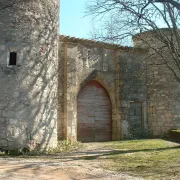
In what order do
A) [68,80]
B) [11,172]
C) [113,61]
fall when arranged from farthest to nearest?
1. [113,61]
2. [68,80]
3. [11,172]

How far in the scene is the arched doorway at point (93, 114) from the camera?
14.2 metres

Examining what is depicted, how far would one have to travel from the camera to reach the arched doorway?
14.2 meters

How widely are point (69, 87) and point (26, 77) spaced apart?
3.90 m

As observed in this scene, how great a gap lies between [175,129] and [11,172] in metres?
11.0

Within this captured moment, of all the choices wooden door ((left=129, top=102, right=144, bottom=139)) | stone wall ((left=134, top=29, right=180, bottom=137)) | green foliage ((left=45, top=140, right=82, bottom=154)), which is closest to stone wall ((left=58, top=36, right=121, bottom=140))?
green foliage ((left=45, top=140, right=82, bottom=154))

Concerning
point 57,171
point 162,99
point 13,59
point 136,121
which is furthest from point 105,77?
→ point 57,171

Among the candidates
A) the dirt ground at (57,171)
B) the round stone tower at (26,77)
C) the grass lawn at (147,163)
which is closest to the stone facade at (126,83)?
the round stone tower at (26,77)

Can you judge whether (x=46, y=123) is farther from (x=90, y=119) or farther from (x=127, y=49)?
(x=127, y=49)

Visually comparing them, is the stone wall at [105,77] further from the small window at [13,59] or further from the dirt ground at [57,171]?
the dirt ground at [57,171]


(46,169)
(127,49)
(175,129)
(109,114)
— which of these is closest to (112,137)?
(109,114)

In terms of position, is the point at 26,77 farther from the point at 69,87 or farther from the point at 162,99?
the point at 162,99

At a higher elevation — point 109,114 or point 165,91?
point 165,91

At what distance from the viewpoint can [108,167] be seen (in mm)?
7539

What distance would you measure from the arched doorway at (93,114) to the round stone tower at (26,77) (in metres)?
3.76
